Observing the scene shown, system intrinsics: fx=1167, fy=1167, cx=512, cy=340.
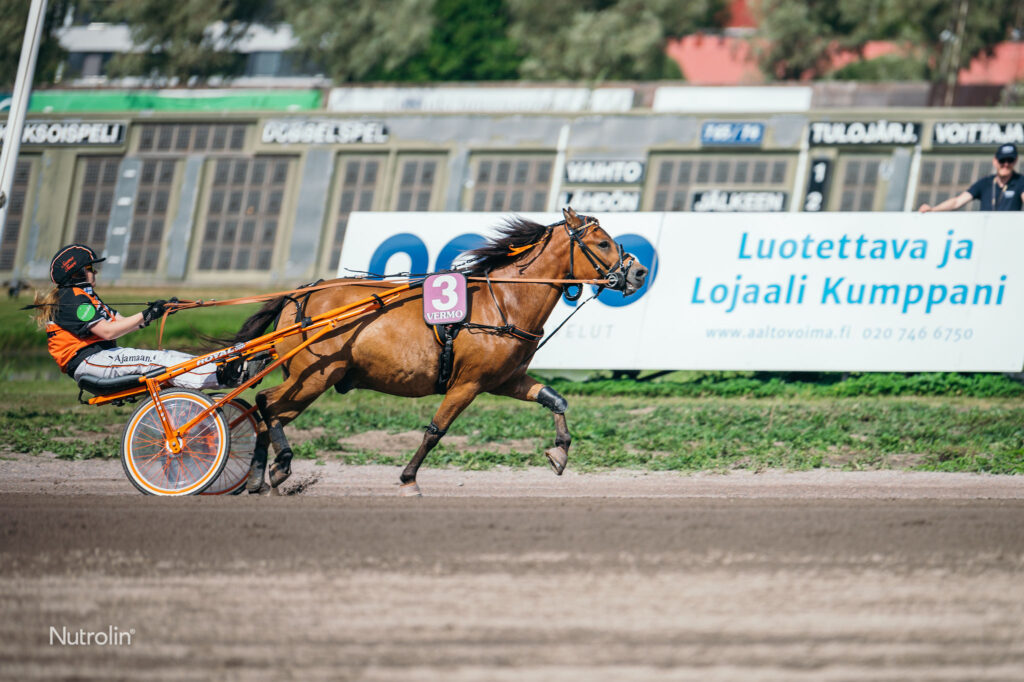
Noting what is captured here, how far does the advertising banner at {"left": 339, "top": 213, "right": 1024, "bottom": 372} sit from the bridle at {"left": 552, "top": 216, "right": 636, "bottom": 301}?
4.04 metres

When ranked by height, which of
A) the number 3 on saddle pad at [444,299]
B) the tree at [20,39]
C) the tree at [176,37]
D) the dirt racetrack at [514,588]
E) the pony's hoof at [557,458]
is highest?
the tree at [176,37]

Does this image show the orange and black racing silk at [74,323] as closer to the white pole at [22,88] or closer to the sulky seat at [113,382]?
the sulky seat at [113,382]

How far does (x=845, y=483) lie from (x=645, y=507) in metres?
2.60

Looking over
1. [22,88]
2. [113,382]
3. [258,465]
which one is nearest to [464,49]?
[22,88]

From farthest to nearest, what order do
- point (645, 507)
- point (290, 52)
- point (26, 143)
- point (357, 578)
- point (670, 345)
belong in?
point (290, 52) → point (26, 143) → point (670, 345) → point (645, 507) → point (357, 578)

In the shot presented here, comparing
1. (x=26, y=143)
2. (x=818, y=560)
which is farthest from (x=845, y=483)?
(x=26, y=143)

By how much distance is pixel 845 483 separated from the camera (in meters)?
9.09

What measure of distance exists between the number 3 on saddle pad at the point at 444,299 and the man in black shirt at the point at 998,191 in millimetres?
5547

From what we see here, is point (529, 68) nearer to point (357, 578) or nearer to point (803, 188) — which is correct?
point (803, 188)

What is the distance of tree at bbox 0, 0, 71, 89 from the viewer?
22.5m

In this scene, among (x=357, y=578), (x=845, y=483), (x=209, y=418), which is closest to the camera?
(x=357, y=578)

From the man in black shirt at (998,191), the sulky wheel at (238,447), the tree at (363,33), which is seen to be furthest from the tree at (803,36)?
the sulky wheel at (238,447)

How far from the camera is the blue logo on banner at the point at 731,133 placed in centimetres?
2045

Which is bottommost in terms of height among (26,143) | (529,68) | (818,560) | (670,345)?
(818,560)
